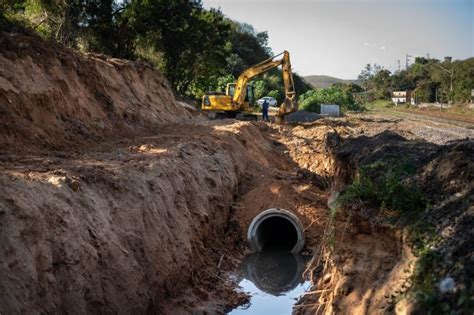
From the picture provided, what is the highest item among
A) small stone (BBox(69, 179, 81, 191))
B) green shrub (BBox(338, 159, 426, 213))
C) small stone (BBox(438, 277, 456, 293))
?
small stone (BBox(69, 179, 81, 191))

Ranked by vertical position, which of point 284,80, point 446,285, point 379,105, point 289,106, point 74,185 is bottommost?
point 379,105

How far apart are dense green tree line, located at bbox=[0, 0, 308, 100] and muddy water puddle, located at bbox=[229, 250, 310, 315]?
585 inches

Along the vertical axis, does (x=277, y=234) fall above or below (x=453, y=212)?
below

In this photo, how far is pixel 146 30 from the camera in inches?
1256

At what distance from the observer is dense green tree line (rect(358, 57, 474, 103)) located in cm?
6725

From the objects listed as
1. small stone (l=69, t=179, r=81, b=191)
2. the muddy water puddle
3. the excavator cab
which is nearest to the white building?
the excavator cab

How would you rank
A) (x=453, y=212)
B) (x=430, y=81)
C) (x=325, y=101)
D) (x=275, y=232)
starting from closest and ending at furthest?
(x=453, y=212) < (x=275, y=232) < (x=325, y=101) < (x=430, y=81)

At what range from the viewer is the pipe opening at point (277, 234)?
642 inches

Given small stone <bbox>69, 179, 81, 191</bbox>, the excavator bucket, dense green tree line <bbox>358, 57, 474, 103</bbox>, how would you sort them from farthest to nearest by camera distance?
1. dense green tree line <bbox>358, 57, 474, 103</bbox>
2. the excavator bucket
3. small stone <bbox>69, 179, 81, 191</bbox>

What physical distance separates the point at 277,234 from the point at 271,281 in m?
4.04

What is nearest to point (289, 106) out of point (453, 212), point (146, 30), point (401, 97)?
point (146, 30)

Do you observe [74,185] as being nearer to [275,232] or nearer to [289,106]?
[275,232]

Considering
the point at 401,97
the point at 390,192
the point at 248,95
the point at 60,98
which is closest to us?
the point at 390,192

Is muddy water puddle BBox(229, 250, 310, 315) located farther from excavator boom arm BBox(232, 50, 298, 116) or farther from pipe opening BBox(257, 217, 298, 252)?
excavator boom arm BBox(232, 50, 298, 116)
